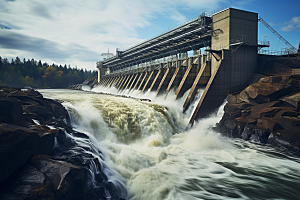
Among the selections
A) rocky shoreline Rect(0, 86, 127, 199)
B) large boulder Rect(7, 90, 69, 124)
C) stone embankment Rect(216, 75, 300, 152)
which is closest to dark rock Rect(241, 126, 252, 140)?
stone embankment Rect(216, 75, 300, 152)

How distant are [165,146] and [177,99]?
10.8 m

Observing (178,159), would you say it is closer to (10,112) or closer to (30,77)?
(10,112)

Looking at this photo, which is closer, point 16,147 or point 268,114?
point 16,147

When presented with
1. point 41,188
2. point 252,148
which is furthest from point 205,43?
point 41,188

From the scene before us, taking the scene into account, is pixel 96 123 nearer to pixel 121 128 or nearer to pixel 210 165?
pixel 121 128

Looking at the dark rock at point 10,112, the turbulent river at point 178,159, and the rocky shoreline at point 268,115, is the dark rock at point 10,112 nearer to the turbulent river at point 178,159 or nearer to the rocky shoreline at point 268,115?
the turbulent river at point 178,159

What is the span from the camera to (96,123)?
48.5 feet

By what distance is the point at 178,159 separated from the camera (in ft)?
40.4

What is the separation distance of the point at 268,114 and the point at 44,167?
53.6 ft

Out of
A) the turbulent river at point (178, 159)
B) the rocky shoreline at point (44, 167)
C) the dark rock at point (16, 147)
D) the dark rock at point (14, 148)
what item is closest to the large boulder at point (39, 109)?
the turbulent river at point (178, 159)

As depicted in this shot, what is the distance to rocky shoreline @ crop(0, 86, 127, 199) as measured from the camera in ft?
18.5

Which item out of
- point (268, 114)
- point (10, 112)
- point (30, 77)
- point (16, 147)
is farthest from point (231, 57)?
point (30, 77)

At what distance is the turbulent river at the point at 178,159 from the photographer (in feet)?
29.0

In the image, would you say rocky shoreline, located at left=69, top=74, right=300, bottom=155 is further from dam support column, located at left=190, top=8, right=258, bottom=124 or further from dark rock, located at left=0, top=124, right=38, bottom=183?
dark rock, located at left=0, top=124, right=38, bottom=183
